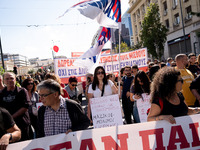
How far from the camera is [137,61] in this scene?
715cm

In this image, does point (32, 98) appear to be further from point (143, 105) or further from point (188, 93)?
point (188, 93)

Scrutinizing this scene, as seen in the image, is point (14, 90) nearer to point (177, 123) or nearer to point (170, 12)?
point (177, 123)

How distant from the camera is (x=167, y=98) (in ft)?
7.62

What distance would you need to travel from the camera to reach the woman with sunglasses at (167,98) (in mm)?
2305

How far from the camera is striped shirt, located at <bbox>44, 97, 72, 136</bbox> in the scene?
2.36 meters

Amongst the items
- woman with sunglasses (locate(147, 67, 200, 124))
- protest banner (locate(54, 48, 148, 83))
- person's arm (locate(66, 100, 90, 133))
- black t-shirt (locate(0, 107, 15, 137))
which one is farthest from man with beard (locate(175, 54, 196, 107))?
black t-shirt (locate(0, 107, 15, 137))

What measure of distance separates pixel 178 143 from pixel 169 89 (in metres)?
0.73

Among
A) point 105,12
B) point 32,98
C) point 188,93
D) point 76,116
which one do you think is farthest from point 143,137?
point 32,98

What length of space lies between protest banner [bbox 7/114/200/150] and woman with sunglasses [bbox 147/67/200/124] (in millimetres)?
156

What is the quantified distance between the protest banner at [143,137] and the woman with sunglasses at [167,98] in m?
0.16

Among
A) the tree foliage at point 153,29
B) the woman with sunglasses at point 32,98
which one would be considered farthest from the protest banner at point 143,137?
Result: the tree foliage at point 153,29

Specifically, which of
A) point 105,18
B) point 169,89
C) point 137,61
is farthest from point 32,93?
point 137,61

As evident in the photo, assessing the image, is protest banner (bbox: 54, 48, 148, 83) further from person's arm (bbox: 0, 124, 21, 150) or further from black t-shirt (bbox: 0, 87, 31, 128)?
person's arm (bbox: 0, 124, 21, 150)

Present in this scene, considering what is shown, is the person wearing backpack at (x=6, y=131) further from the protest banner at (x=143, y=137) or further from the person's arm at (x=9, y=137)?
the protest banner at (x=143, y=137)
